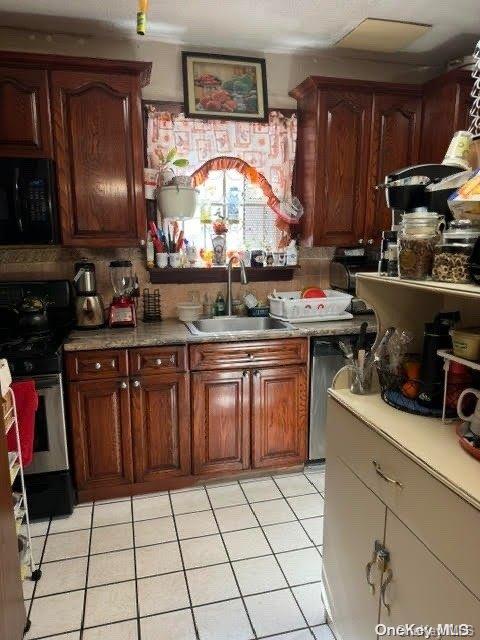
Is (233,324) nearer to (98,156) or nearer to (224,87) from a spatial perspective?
(98,156)

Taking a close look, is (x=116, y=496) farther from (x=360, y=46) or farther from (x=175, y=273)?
(x=360, y=46)

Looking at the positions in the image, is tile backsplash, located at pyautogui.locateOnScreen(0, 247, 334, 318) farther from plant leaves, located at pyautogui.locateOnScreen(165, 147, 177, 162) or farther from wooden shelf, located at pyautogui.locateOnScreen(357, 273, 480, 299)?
wooden shelf, located at pyautogui.locateOnScreen(357, 273, 480, 299)

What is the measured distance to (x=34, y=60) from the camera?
86.1 inches

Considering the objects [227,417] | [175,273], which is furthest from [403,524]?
[175,273]

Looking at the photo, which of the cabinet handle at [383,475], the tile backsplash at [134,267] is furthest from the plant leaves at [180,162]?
the cabinet handle at [383,475]

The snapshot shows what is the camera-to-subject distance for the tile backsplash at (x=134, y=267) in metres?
2.62

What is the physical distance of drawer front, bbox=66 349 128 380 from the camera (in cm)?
217

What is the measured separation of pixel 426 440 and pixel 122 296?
196cm

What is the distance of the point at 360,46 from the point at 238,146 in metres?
0.97

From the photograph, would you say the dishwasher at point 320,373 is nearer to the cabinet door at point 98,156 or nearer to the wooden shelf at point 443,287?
the wooden shelf at point 443,287

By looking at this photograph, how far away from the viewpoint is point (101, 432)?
7.45 feet

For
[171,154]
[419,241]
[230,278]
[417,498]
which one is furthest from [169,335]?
[417,498]

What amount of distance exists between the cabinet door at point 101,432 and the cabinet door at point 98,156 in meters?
0.83

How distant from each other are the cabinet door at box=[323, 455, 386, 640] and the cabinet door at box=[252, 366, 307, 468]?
3.07 ft
